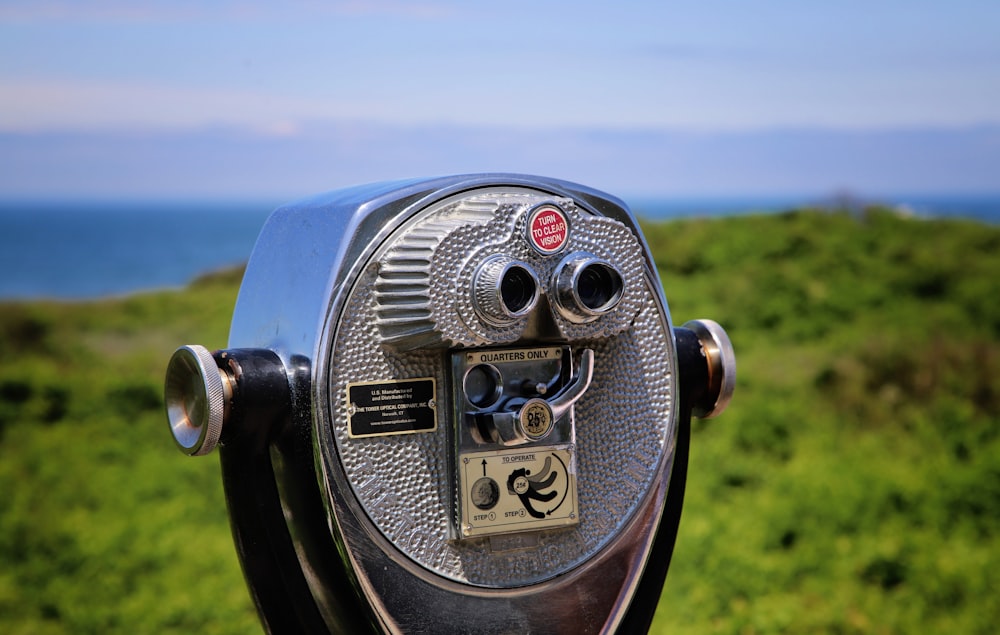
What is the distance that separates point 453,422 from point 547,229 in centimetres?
32

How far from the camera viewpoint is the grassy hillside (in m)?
4.16

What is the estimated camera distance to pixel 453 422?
68.2 inches

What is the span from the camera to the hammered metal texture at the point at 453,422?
5.49 feet

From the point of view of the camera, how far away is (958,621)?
397cm

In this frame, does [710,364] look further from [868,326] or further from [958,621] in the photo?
[868,326]

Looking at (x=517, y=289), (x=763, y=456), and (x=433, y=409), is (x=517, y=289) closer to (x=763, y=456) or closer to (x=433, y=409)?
(x=433, y=409)

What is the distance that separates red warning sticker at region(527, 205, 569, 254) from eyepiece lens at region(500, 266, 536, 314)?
0.17 feet

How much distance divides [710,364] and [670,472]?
0.69ft

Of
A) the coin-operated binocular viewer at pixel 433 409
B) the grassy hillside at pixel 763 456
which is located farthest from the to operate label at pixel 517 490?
the grassy hillside at pixel 763 456

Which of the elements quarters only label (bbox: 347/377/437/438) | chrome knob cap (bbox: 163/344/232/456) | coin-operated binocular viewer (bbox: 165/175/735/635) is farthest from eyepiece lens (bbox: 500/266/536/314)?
chrome knob cap (bbox: 163/344/232/456)

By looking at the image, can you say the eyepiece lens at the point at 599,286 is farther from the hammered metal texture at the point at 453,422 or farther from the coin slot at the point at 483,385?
the coin slot at the point at 483,385

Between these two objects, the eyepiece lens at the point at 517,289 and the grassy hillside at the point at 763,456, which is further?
the grassy hillside at the point at 763,456

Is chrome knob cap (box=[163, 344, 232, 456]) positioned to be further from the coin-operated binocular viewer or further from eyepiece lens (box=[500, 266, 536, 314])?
eyepiece lens (box=[500, 266, 536, 314])

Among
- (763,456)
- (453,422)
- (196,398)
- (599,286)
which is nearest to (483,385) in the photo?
(453,422)
